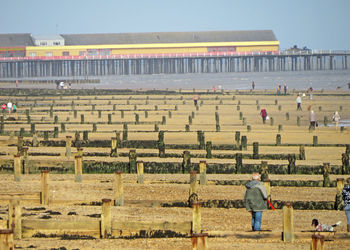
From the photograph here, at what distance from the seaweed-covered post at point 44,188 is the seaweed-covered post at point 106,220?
363cm

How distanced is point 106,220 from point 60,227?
33.9 inches

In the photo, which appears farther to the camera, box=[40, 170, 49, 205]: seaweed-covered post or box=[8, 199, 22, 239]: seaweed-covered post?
box=[40, 170, 49, 205]: seaweed-covered post

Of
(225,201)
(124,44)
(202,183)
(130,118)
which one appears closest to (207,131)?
(130,118)

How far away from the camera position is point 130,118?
52250mm

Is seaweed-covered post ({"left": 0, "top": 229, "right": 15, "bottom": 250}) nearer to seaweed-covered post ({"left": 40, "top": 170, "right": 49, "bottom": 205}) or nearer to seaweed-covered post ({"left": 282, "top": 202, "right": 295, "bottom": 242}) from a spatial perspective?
seaweed-covered post ({"left": 282, "top": 202, "right": 295, "bottom": 242})

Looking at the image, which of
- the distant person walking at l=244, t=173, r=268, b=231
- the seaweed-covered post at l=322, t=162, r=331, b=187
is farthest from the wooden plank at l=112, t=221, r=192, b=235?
the seaweed-covered post at l=322, t=162, r=331, b=187

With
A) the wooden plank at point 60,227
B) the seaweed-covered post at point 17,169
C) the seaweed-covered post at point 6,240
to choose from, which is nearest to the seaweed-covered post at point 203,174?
the seaweed-covered post at point 17,169


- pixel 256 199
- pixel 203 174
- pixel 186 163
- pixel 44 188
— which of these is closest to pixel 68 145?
pixel 186 163

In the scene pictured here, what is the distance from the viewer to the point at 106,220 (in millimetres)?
14641

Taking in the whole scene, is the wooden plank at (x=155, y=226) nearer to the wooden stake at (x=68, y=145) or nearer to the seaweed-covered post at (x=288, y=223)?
the seaweed-covered post at (x=288, y=223)

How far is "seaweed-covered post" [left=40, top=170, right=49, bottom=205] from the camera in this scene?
18.0 metres

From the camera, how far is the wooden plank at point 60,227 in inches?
562

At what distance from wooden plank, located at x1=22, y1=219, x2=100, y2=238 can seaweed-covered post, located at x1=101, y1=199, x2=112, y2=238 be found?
0.38 feet

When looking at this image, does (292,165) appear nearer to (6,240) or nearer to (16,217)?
(16,217)
